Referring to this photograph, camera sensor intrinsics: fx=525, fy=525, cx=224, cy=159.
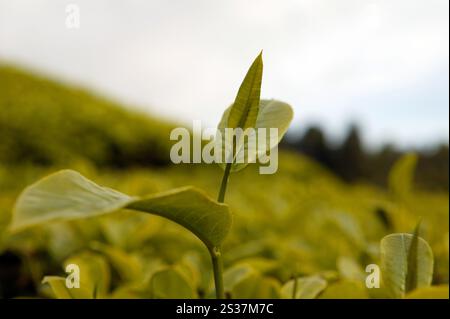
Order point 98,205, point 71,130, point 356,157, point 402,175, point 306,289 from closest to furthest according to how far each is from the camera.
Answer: point 98,205 → point 306,289 → point 402,175 → point 71,130 → point 356,157

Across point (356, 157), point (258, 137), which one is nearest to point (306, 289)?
point (258, 137)

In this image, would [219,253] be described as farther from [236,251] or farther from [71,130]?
[71,130]

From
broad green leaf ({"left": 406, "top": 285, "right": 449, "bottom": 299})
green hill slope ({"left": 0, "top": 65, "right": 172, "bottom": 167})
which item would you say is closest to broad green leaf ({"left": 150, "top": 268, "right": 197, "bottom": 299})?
broad green leaf ({"left": 406, "top": 285, "right": 449, "bottom": 299})

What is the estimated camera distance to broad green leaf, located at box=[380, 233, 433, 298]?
82 centimetres

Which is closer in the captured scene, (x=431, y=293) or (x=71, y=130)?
(x=431, y=293)

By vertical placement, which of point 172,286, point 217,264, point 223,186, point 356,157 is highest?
point 223,186

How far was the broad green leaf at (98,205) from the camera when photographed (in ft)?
1.62

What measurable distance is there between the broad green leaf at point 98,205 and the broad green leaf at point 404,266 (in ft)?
0.96

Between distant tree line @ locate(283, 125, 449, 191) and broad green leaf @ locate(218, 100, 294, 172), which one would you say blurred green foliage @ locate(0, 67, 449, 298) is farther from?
distant tree line @ locate(283, 125, 449, 191)

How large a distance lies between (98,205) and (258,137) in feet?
1.05

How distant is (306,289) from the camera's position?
946 millimetres

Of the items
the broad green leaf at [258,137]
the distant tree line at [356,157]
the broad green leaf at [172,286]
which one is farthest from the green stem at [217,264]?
the distant tree line at [356,157]

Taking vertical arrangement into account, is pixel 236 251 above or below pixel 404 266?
below

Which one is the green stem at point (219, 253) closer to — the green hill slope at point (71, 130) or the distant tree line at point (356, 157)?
the green hill slope at point (71, 130)
